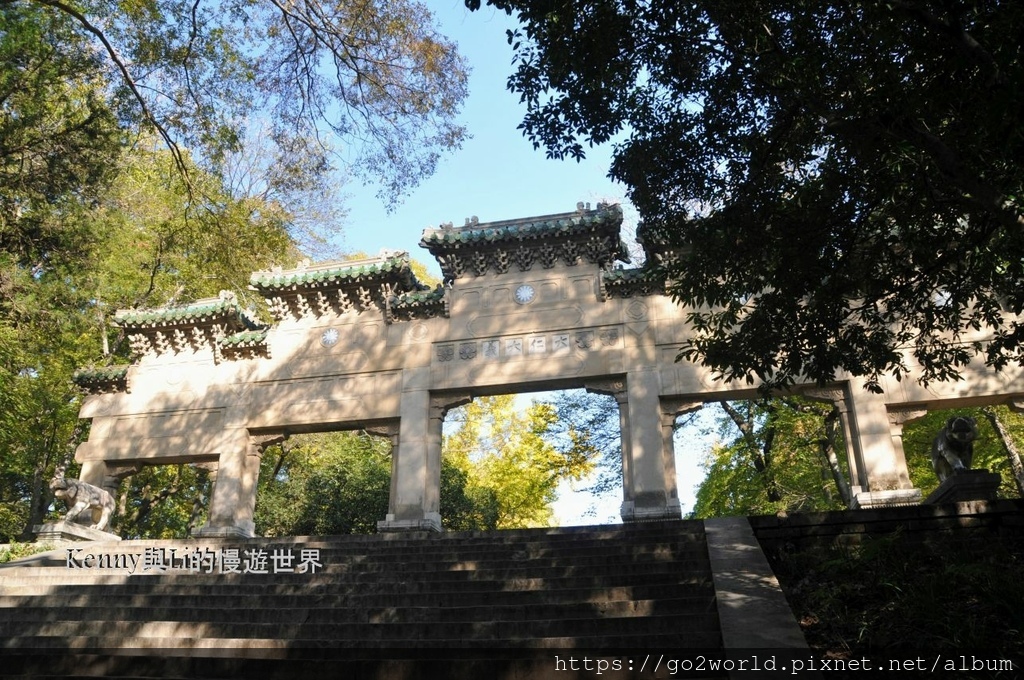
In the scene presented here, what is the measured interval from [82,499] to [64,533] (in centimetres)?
76

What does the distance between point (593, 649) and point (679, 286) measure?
402cm

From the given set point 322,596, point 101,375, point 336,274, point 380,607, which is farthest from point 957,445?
point 101,375

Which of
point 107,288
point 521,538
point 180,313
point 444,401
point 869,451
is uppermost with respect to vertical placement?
point 107,288

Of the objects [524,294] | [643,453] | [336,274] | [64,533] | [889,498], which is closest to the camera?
[889,498]

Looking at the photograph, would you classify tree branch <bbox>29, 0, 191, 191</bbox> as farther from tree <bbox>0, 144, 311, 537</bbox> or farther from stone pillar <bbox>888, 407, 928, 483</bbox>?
stone pillar <bbox>888, 407, 928, 483</bbox>

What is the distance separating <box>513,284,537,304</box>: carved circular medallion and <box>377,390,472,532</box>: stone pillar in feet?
7.75

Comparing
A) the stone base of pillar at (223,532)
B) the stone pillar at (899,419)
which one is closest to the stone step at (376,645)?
the stone base of pillar at (223,532)

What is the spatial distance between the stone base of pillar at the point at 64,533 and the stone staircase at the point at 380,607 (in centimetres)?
276

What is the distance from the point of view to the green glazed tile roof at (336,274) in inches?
595

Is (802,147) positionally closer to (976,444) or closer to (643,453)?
(643,453)

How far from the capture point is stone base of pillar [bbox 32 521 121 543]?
12.5m

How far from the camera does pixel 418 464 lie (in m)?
13.8

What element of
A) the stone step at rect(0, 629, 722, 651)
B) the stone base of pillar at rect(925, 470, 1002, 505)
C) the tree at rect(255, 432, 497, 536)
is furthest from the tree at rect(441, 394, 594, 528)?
the stone step at rect(0, 629, 722, 651)

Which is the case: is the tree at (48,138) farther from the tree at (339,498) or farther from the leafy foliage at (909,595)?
the leafy foliage at (909,595)
